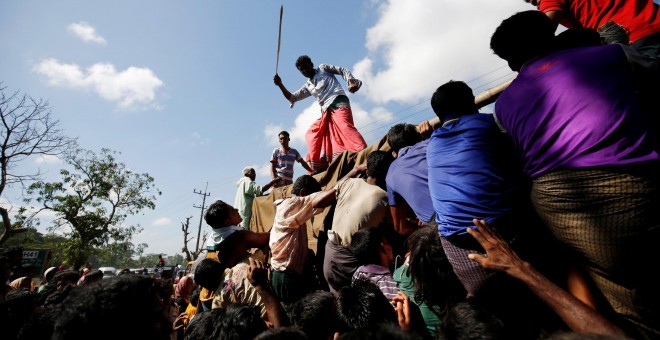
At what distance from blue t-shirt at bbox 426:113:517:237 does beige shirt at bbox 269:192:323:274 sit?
1.57 metres

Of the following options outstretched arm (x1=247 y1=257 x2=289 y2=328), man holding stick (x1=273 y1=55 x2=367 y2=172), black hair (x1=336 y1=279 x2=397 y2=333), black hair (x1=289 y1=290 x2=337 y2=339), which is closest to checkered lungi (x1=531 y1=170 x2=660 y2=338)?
black hair (x1=336 y1=279 x2=397 y2=333)

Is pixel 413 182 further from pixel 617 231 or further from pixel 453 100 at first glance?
pixel 617 231

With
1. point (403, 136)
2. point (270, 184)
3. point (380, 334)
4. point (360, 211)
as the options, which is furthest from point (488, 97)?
point (270, 184)

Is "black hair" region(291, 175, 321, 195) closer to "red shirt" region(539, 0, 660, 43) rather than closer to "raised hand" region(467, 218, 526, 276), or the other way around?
"raised hand" region(467, 218, 526, 276)

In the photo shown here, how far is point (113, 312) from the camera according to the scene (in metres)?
1.31

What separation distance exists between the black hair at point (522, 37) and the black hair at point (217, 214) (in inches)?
114

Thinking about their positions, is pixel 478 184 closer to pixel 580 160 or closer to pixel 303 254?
pixel 580 160

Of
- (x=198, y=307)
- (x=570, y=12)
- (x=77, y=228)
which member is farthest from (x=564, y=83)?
(x=77, y=228)

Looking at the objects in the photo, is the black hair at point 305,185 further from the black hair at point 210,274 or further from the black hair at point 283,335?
the black hair at point 283,335

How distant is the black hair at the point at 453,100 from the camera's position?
82.2 inches

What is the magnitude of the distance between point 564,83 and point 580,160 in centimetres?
34

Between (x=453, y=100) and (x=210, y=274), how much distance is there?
112 inches

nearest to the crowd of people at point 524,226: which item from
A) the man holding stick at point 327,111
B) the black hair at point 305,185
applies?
the black hair at point 305,185

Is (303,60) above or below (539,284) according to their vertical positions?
above
